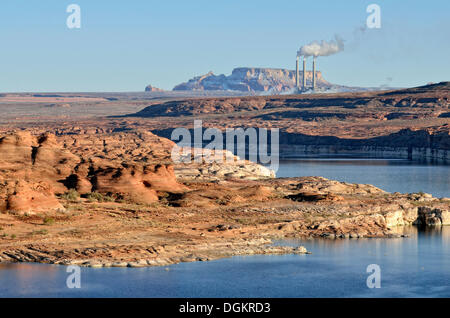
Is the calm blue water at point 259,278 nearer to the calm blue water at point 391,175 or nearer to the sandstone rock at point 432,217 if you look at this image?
the sandstone rock at point 432,217

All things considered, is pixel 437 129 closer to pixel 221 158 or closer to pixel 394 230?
pixel 221 158

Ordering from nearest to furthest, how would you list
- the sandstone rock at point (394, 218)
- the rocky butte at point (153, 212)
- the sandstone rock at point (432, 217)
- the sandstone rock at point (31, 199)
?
the rocky butte at point (153, 212) < the sandstone rock at point (31, 199) < the sandstone rock at point (394, 218) < the sandstone rock at point (432, 217)

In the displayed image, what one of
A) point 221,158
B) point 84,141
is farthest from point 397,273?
point 84,141

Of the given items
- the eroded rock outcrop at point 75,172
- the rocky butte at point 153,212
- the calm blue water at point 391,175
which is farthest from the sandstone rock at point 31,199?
the calm blue water at point 391,175

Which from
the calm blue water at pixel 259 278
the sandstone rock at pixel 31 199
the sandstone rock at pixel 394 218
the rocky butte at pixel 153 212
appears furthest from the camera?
the sandstone rock at pixel 394 218

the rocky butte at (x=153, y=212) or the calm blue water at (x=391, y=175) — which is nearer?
the rocky butte at (x=153, y=212)

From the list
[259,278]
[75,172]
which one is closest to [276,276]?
[259,278]

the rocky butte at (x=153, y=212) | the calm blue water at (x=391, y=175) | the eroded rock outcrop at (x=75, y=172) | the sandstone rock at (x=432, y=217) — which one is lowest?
the calm blue water at (x=391, y=175)

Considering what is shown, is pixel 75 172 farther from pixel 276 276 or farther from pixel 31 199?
pixel 276 276
